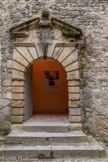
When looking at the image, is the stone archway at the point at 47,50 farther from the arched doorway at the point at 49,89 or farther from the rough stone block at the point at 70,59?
the arched doorway at the point at 49,89

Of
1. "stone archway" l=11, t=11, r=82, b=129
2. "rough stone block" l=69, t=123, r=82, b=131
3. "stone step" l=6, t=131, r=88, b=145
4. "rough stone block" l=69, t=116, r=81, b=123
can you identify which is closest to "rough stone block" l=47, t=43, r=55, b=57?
"stone archway" l=11, t=11, r=82, b=129

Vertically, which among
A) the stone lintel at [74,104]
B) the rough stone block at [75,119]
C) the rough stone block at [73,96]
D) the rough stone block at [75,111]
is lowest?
the rough stone block at [75,119]

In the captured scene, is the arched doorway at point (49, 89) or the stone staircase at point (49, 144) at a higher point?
the arched doorway at point (49, 89)

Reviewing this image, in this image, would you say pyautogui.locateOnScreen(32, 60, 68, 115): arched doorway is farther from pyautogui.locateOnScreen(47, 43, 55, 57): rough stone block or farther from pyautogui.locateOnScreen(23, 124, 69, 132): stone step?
pyautogui.locateOnScreen(23, 124, 69, 132): stone step

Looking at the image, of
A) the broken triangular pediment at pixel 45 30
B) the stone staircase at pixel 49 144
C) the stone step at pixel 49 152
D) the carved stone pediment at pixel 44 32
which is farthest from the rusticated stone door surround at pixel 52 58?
the stone step at pixel 49 152

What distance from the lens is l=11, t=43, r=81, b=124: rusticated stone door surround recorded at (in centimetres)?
318

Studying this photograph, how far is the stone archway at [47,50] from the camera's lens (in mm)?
3250

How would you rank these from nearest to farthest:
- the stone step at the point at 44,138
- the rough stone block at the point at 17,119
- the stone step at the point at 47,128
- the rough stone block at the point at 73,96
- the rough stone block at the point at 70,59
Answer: the stone step at the point at 44,138
the stone step at the point at 47,128
the rough stone block at the point at 17,119
the rough stone block at the point at 73,96
the rough stone block at the point at 70,59

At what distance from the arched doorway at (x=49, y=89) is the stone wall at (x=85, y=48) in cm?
233

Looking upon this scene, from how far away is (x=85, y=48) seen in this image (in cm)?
355

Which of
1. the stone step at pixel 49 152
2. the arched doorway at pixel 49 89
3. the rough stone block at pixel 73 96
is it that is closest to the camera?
the stone step at pixel 49 152

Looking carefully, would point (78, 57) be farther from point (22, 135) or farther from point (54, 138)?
point (22, 135)

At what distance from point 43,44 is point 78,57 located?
1.08 meters

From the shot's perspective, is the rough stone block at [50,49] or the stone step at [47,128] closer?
the stone step at [47,128]
